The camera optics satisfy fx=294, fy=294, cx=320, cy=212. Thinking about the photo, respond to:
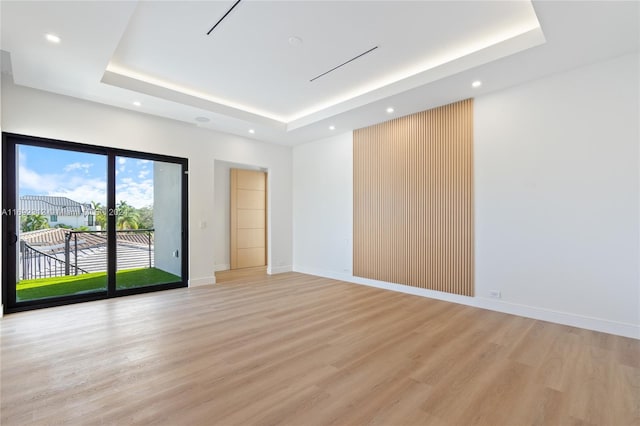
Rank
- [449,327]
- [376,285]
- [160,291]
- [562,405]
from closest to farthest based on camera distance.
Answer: [562,405] < [449,327] < [160,291] < [376,285]

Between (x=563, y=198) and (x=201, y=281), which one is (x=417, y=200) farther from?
(x=201, y=281)

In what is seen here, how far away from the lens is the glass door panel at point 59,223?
4309 millimetres

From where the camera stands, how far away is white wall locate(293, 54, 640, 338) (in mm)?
3443

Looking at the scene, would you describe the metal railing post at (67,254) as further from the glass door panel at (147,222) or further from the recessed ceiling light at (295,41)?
the recessed ceiling light at (295,41)

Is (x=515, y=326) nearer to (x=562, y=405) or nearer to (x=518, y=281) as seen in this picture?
(x=518, y=281)

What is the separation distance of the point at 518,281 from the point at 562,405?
7.68 feet

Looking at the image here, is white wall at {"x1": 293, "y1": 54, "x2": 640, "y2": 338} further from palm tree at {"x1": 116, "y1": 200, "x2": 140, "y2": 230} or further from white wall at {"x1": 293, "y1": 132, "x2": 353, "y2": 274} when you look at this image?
palm tree at {"x1": 116, "y1": 200, "x2": 140, "y2": 230}

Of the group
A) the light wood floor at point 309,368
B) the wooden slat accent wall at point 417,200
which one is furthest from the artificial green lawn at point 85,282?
the wooden slat accent wall at point 417,200

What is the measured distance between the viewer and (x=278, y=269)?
742 cm

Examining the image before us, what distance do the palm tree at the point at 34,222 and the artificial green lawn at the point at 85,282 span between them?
795 millimetres

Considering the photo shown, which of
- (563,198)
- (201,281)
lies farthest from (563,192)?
(201,281)

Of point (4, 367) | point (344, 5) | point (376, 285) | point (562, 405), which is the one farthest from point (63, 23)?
point (376, 285)

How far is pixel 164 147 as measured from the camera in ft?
18.5

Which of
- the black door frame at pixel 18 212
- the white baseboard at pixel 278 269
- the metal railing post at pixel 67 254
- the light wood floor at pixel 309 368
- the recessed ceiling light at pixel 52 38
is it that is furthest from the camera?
the white baseboard at pixel 278 269
